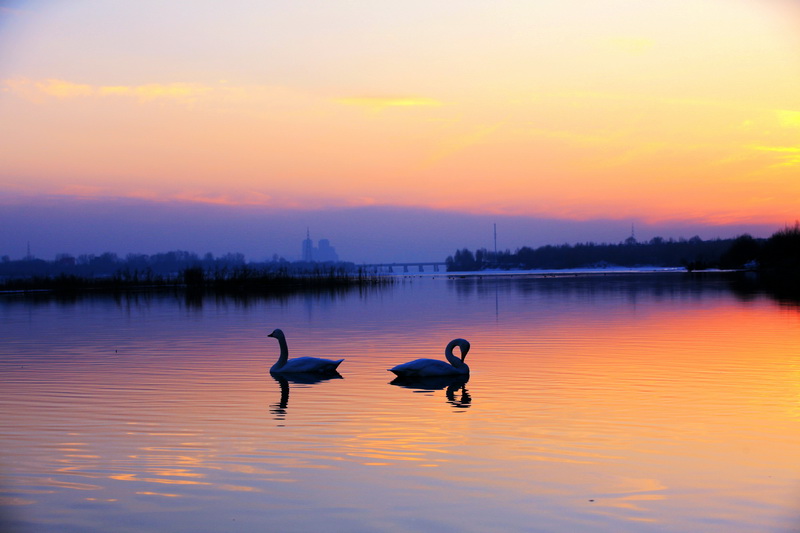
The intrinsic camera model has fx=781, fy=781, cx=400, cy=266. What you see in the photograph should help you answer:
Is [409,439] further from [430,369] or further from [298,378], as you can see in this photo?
[298,378]

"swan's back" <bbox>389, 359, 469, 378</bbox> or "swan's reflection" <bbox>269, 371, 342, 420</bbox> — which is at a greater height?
"swan's back" <bbox>389, 359, 469, 378</bbox>

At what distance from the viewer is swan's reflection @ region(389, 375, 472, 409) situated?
12.0 metres

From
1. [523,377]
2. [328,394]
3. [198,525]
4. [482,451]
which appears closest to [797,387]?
[523,377]

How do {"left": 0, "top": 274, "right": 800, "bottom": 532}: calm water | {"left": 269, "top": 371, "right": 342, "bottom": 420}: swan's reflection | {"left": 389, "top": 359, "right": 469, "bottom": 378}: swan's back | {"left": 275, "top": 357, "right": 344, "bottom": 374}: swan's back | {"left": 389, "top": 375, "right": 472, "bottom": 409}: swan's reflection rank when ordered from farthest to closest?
{"left": 275, "top": 357, "right": 344, "bottom": 374}: swan's back, {"left": 389, "top": 359, "right": 469, "bottom": 378}: swan's back, {"left": 269, "top": 371, "right": 342, "bottom": 420}: swan's reflection, {"left": 389, "top": 375, "right": 472, "bottom": 409}: swan's reflection, {"left": 0, "top": 274, "right": 800, "bottom": 532}: calm water

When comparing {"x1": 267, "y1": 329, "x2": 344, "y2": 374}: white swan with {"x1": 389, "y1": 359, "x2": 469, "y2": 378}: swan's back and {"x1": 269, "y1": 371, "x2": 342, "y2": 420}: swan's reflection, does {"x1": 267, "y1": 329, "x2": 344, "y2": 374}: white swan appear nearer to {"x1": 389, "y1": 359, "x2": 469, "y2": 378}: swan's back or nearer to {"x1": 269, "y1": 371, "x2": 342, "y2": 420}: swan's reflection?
{"x1": 269, "y1": 371, "x2": 342, "y2": 420}: swan's reflection

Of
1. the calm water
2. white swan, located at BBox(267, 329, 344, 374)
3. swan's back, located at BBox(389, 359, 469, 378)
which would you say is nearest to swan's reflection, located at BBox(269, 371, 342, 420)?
white swan, located at BBox(267, 329, 344, 374)

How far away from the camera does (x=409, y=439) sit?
8898 millimetres

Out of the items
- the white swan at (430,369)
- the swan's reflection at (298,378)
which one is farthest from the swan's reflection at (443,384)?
the swan's reflection at (298,378)

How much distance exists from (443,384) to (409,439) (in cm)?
441

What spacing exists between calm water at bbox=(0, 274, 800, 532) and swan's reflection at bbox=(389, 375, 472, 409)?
0.33 feet

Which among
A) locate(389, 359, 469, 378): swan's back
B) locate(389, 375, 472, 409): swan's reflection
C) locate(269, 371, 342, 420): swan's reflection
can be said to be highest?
locate(389, 359, 469, 378): swan's back

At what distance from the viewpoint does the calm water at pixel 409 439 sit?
20.9 ft

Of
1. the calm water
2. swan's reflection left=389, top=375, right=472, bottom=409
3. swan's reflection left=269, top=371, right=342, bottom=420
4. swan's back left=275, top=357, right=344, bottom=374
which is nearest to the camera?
the calm water

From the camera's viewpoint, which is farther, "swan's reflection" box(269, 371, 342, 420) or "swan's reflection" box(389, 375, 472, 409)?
"swan's reflection" box(269, 371, 342, 420)
